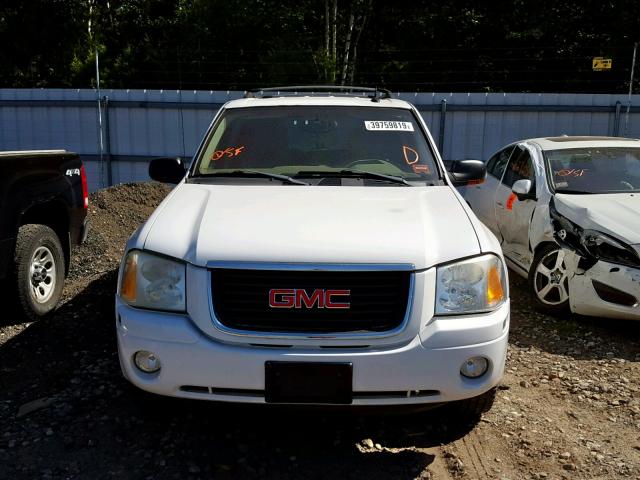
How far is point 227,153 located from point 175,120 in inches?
341

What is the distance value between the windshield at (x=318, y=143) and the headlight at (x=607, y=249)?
59.0 inches

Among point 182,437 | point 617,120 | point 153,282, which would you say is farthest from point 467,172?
point 617,120

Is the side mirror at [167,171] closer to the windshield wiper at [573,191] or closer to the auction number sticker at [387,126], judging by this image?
the auction number sticker at [387,126]

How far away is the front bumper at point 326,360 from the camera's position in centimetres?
272

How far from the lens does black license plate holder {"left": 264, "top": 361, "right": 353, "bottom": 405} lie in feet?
8.91

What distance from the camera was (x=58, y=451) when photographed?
3131 mm

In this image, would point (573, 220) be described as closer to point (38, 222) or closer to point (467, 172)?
point (467, 172)

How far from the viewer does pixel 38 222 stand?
5.25 m

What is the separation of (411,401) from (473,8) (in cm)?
1796

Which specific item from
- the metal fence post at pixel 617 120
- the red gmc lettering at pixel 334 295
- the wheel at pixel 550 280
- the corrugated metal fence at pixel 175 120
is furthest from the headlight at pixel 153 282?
the metal fence post at pixel 617 120

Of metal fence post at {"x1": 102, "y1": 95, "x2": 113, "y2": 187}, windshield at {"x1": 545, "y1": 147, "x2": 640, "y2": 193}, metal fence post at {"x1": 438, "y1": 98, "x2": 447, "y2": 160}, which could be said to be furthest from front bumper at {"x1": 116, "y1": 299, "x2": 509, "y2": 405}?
metal fence post at {"x1": 102, "y1": 95, "x2": 113, "y2": 187}

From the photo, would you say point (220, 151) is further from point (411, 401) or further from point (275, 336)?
point (411, 401)

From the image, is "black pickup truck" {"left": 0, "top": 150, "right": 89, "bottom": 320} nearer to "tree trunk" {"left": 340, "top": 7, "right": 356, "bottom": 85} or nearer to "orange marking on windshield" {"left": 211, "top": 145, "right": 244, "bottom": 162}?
"orange marking on windshield" {"left": 211, "top": 145, "right": 244, "bottom": 162}

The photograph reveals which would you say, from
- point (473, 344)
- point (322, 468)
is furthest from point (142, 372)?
point (473, 344)
